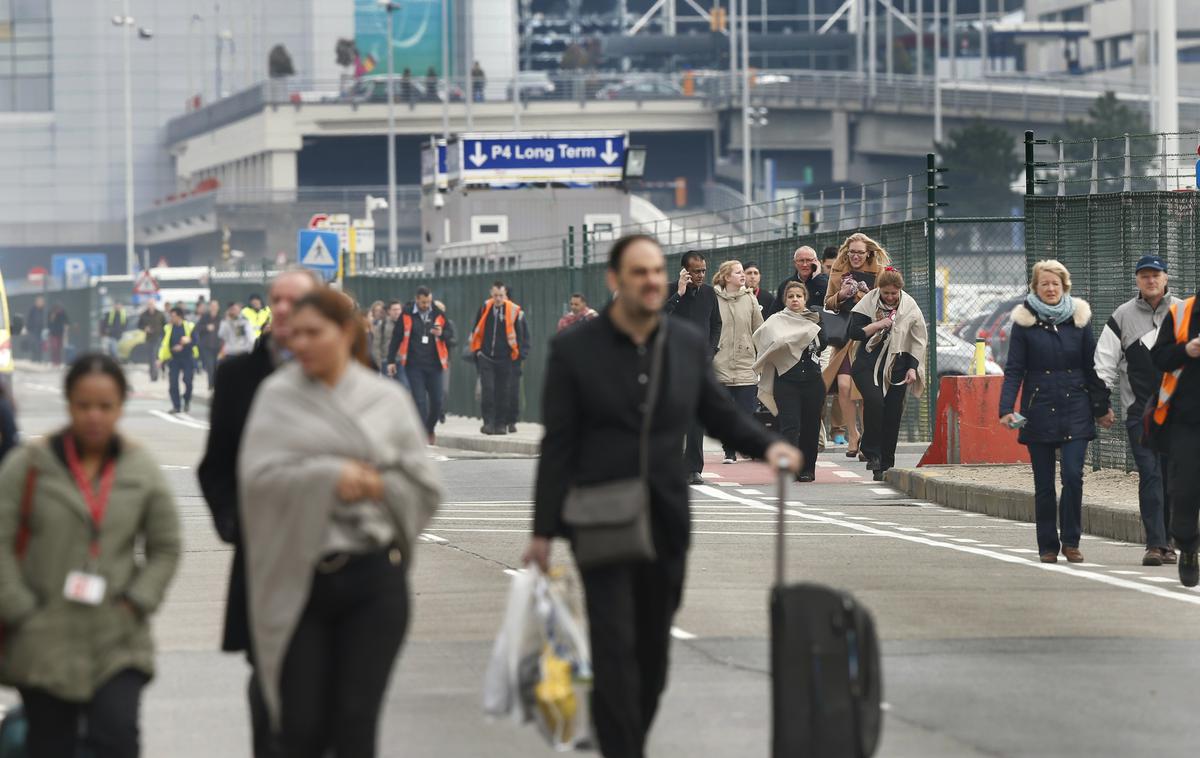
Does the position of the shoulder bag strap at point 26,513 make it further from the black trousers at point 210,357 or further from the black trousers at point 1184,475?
the black trousers at point 210,357

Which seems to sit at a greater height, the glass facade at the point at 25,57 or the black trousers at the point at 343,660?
the glass facade at the point at 25,57

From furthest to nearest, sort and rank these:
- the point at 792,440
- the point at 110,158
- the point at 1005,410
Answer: the point at 110,158
the point at 792,440
the point at 1005,410

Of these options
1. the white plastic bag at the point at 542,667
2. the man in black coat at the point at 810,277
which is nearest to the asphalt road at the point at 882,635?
the white plastic bag at the point at 542,667

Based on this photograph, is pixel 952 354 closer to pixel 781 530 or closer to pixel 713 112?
pixel 781 530

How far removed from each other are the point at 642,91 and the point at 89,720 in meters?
101

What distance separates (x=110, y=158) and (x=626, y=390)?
129634 mm

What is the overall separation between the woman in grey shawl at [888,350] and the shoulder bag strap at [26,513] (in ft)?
46.7

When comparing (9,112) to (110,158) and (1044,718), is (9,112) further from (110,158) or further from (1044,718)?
(1044,718)

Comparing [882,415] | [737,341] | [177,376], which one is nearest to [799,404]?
[737,341]

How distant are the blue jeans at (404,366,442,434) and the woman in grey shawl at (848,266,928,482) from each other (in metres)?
9.33

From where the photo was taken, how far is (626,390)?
7602 mm

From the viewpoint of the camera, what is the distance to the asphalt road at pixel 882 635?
8945 mm

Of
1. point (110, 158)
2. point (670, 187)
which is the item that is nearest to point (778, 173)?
point (670, 187)

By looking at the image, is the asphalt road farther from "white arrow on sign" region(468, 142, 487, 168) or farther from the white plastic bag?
"white arrow on sign" region(468, 142, 487, 168)
